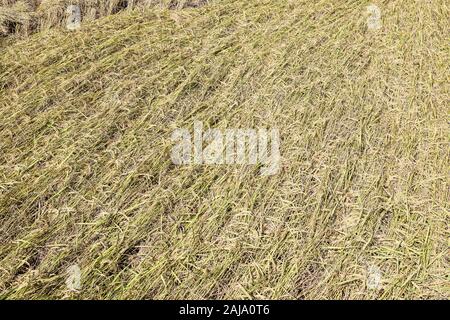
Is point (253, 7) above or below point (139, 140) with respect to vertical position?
above

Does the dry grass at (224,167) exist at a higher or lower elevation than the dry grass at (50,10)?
lower

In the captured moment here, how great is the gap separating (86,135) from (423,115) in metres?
2.09

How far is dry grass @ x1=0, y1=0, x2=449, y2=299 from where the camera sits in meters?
2.04

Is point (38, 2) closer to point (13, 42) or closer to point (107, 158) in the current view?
point (13, 42)

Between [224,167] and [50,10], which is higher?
[50,10]

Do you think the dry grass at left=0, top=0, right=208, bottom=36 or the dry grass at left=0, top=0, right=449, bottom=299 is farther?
the dry grass at left=0, top=0, right=208, bottom=36

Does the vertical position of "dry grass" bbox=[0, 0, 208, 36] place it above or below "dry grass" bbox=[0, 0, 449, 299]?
above

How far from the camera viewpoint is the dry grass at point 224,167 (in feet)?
6.68

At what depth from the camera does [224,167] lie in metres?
2.52

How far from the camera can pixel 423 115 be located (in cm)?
294

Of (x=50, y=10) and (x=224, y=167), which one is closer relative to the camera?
(x=224, y=167)
